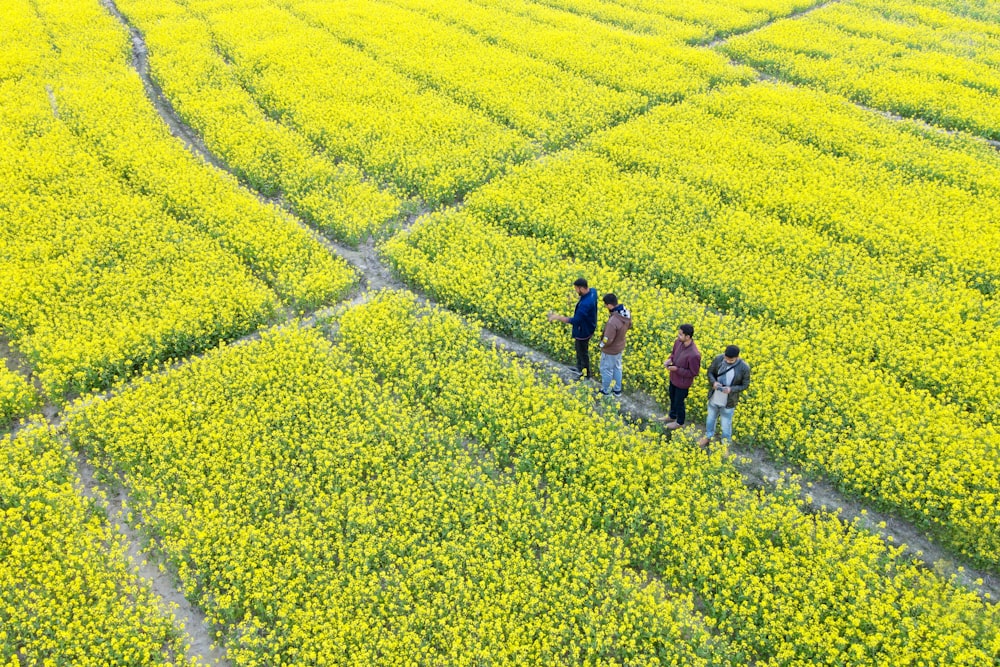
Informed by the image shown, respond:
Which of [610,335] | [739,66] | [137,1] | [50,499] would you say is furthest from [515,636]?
[137,1]

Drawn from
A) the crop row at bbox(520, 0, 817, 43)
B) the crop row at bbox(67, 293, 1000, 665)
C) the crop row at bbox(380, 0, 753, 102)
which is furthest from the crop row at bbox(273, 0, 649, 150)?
the crop row at bbox(67, 293, 1000, 665)

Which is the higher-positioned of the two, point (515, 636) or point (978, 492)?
point (978, 492)

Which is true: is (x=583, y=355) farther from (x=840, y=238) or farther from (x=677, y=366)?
(x=840, y=238)

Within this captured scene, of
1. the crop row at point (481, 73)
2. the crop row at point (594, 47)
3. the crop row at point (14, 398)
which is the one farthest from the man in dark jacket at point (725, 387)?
the crop row at point (594, 47)

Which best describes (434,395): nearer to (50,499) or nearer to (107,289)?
(50,499)

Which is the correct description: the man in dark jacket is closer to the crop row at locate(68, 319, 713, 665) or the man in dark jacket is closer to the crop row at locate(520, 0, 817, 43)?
the crop row at locate(68, 319, 713, 665)

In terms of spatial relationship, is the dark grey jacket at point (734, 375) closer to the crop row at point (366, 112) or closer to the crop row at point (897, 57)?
the crop row at point (366, 112)
